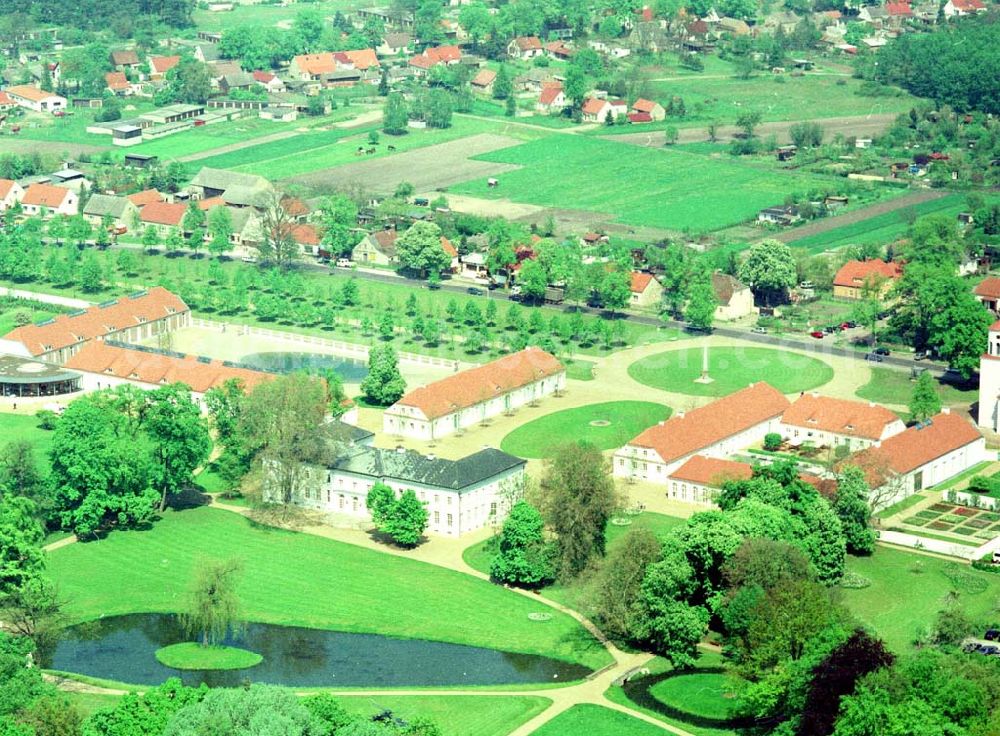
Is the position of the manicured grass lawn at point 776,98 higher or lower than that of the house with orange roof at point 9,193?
higher

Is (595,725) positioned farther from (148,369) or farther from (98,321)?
(98,321)

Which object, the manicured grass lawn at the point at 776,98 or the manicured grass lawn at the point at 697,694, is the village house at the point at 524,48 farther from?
the manicured grass lawn at the point at 697,694

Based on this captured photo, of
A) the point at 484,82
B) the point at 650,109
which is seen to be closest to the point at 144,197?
the point at 484,82

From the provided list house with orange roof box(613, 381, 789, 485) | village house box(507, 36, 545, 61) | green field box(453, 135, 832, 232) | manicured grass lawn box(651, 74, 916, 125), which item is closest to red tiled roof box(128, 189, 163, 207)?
green field box(453, 135, 832, 232)

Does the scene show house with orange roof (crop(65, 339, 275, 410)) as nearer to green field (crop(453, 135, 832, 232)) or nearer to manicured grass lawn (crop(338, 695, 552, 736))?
manicured grass lawn (crop(338, 695, 552, 736))

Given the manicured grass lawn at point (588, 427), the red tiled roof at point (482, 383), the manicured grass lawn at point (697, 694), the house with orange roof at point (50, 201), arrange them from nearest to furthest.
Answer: the manicured grass lawn at point (697, 694) < the manicured grass lawn at point (588, 427) < the red tiled roof at point (482, 383) < the house with orange roof at point (50, 201)

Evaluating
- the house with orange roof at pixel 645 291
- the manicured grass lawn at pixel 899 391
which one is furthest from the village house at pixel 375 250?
the manicured grass lawn at pixel 899 391
